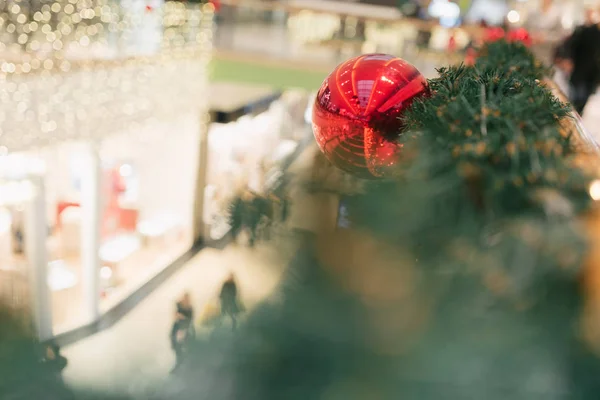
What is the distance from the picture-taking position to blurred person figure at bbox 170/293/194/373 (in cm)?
66

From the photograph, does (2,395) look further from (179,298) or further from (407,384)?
(407,384)

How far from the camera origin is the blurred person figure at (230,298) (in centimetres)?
63

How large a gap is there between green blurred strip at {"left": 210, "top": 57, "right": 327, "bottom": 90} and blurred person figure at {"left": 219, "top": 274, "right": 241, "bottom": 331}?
227 inches

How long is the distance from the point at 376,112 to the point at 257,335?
1.97ft

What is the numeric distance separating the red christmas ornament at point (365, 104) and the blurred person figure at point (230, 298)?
41 centimetres

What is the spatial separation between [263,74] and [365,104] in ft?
18.7

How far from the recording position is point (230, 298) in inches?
24.8

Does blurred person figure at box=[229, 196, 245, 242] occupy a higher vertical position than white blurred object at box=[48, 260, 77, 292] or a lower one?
higher

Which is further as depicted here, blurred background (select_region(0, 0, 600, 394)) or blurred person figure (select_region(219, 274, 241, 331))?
blurred background (select_region(0, 0, 600, 394))

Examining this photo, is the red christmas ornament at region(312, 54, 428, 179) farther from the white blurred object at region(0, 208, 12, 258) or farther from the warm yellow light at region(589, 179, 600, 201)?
the white blurred object at region(0, 208, 12, 258)

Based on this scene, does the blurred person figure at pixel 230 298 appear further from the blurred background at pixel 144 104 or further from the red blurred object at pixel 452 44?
the red blurred object at pixel 452 44

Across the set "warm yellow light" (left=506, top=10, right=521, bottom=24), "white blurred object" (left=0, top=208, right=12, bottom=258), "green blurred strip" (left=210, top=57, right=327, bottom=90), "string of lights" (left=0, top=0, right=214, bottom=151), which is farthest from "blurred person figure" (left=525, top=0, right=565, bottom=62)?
"white blurred object" (left=0, top=208, right=12, bottom=258)

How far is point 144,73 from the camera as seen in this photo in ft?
17.6

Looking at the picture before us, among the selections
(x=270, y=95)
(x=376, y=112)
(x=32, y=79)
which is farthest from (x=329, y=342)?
(x=270, y=95)
